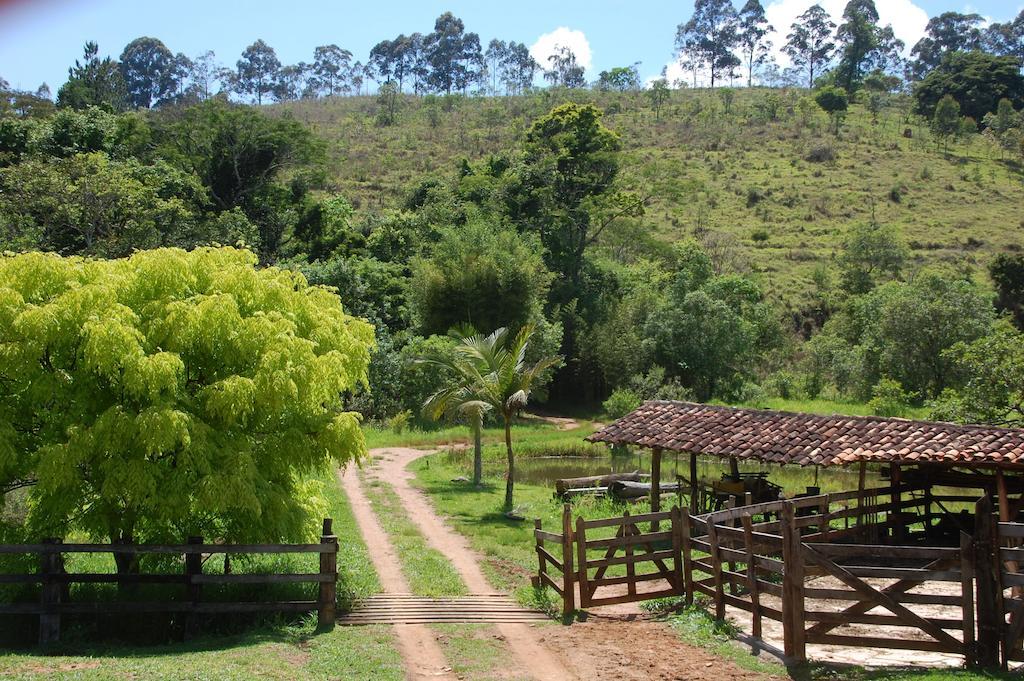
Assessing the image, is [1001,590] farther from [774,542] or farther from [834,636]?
[774,542]

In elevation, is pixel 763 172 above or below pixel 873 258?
above

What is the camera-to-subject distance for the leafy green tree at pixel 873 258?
5834 centimetres

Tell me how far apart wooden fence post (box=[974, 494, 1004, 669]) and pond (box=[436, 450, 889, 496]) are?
1751 cm

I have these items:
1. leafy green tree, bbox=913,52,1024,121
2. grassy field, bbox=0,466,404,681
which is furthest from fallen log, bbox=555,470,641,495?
leafy green tree, bbox=913,52,1024,121

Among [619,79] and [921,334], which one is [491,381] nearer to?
[921,334]

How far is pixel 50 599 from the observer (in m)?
12.1

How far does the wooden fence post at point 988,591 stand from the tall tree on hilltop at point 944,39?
412 feet

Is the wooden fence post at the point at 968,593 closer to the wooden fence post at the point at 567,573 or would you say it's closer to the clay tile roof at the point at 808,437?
the wooden fence post at the point at 567,573

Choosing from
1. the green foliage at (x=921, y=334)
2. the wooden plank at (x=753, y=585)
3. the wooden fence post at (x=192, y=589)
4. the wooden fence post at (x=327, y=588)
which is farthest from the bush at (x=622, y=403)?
the wooden fence post at (x=192, y=589)

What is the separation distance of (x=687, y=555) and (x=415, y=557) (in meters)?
5.91

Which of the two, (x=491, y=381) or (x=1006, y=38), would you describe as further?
(x=1006, y=38)

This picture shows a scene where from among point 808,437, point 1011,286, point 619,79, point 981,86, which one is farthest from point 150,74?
point 808,437

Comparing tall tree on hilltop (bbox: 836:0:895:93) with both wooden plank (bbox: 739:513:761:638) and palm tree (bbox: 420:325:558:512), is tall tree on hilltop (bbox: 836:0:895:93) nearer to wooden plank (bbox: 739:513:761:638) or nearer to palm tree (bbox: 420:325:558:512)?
palm tree (bbox: 420:325:558:512)

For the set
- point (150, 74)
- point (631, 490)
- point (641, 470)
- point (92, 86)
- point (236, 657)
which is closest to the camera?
point (236, 657)
